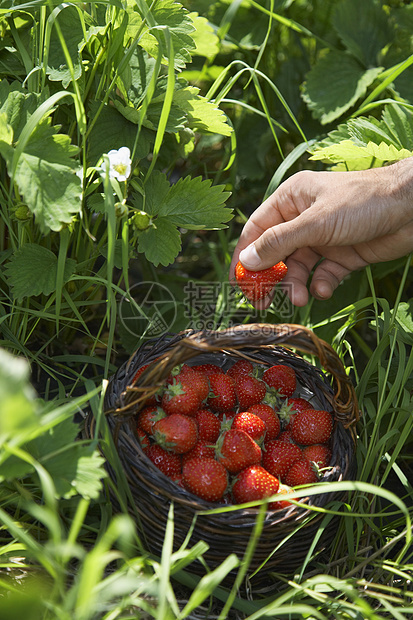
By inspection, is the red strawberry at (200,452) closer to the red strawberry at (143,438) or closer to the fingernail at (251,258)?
the red strawberry at (143,438)

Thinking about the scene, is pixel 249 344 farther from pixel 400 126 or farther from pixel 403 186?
pixel 400 126

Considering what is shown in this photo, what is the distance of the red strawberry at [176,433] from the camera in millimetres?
1240

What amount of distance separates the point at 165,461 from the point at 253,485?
22 cm

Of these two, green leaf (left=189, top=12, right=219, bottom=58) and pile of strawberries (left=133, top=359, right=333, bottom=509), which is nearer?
pile of strawberries (left=133, top=359, right=333, bottom=509)

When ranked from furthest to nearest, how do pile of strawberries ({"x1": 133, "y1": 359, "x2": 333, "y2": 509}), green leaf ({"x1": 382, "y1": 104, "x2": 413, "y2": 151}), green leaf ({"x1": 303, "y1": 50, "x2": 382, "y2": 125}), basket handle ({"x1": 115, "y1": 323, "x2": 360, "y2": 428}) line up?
green leaf ({"x1": 303, "y1": 50, "x2": 382, "y2": 125}), green leaf ({"x1": 382, "y1": 104, "x2": 413, "y2": 151}), pile of strawberries ({"x1": 133, "y1": 359, "x2": 333, "y2": 509}), basket handle ({"x1": 115, "y1": 323, "x2": 360, "y2": 428})

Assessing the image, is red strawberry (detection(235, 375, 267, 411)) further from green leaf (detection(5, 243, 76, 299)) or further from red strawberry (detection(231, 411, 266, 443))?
green leaf (detection(5, 243, 76, 299))

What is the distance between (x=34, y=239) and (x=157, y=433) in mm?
632

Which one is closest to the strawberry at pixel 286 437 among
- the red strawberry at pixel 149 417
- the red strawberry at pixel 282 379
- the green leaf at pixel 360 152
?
the red strawberry at pixel 282 379

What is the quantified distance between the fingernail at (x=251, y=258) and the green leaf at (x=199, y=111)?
1.13 ft

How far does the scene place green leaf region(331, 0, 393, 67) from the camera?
1973mm

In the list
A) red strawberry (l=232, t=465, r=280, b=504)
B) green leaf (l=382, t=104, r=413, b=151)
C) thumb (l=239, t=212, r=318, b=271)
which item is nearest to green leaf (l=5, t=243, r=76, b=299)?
thumb (l=239, t=212, r=318, b=271)

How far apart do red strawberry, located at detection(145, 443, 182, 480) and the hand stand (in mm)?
593

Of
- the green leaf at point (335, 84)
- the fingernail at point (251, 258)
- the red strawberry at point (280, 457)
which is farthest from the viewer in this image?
the green leaf at point (335, 84)

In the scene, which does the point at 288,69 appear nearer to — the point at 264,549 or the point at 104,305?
the point at 104,305
